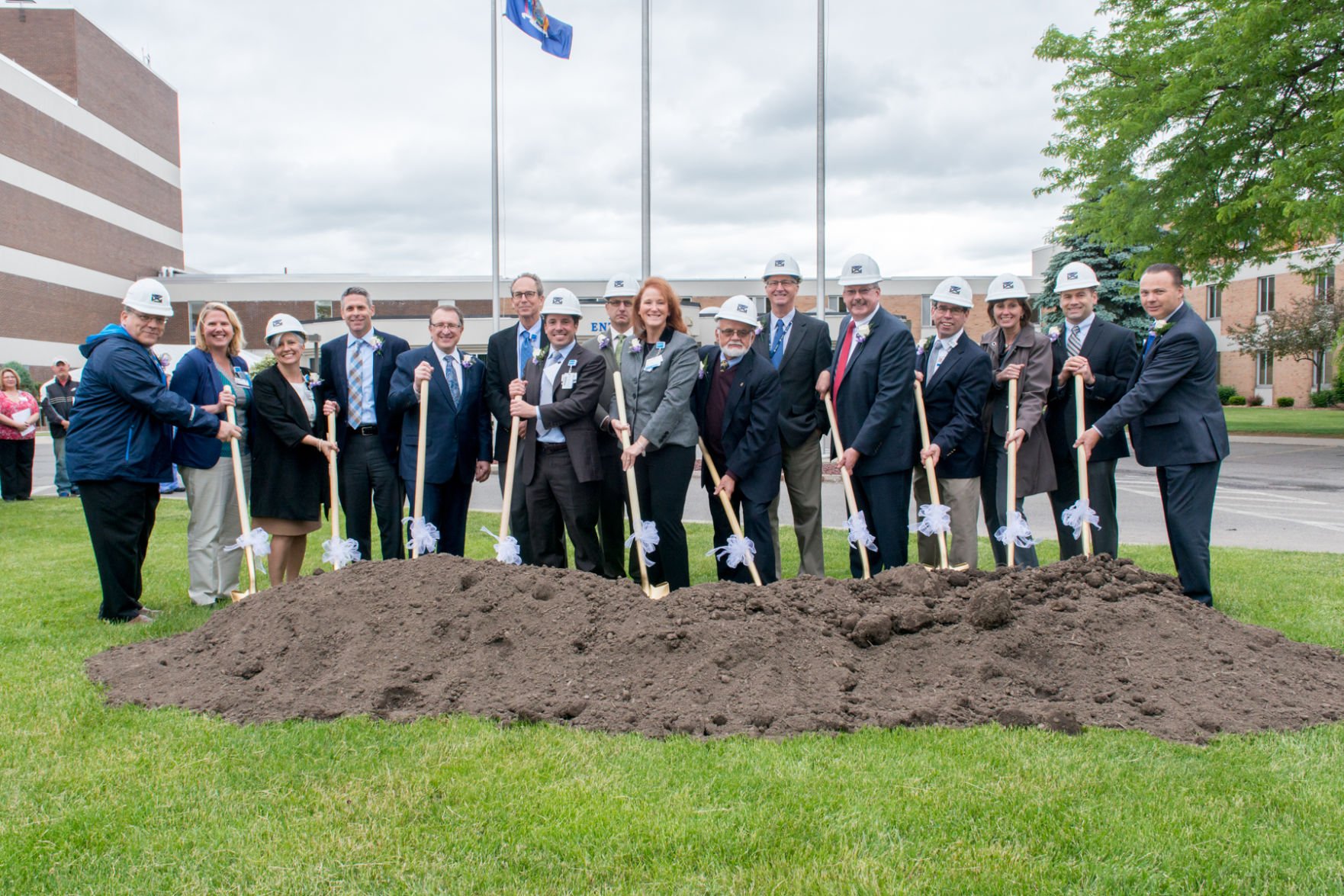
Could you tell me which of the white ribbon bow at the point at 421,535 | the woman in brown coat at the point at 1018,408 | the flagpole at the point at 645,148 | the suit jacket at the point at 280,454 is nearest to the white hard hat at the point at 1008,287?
the woman in brown coat at the point at 1018,408

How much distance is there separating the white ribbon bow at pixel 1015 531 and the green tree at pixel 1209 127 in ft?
45.1

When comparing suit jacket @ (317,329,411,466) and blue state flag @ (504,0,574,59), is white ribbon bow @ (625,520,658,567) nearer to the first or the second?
suit jacket @ (317,329,411,466)

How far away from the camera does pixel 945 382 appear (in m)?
6.72

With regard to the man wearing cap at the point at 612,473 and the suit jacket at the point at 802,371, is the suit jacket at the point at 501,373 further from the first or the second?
the suit jacket at the point at 802,371

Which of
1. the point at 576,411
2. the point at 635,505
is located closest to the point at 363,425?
the point at 576,411

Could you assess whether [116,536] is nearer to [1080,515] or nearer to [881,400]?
[881,400]

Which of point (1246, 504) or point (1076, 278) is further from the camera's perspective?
point (1246, 504)

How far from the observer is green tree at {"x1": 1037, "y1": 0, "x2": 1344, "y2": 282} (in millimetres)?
17516

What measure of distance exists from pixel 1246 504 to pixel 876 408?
822 cm

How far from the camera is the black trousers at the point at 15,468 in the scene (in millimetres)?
13508

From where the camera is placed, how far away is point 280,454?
6754 millimetres

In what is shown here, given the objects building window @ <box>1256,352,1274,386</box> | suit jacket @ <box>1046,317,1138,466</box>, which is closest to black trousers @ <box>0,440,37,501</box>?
suit jacket @ <box>1046,317,1138,466</box>

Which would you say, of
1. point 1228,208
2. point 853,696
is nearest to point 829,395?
point 853,696

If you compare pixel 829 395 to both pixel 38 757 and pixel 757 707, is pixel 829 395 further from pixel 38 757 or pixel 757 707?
pixel 38 757
